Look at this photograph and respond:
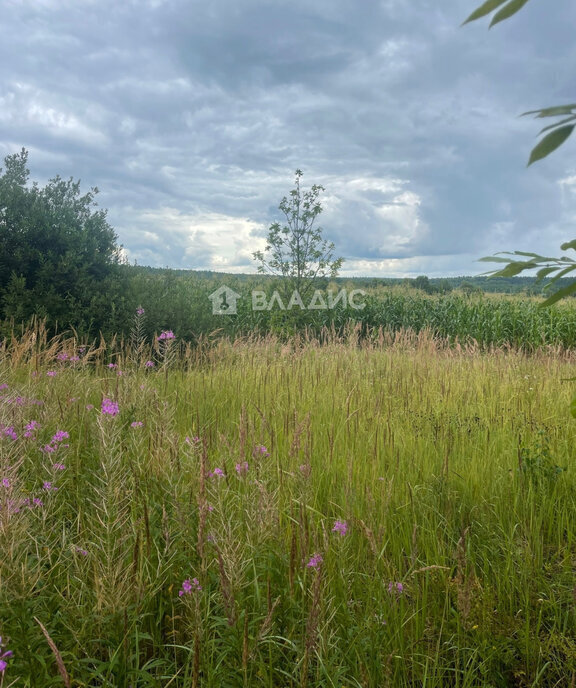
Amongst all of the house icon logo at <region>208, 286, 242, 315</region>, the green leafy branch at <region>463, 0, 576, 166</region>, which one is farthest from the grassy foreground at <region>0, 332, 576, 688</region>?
the house icon logo at <region>208, 286, 242, 315</region>

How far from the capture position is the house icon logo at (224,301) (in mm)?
12461

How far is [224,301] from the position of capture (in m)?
14.4

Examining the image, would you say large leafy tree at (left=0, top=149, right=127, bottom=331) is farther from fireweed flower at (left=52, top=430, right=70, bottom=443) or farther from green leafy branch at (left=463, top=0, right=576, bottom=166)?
green leafy branch at (left=463, top=0, right=576, bottom=166)

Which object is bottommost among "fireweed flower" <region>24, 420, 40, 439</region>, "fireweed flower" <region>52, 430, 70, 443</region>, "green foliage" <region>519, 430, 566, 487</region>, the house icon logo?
→ "green foliage" <region>519, 430, 566, 487</region>

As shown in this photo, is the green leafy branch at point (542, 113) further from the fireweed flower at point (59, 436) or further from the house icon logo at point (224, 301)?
the house icon logo at point (224, 301)

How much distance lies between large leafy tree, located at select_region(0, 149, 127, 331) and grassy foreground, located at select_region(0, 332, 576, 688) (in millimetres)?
3381

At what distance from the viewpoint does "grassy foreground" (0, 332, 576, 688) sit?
60.7 inches

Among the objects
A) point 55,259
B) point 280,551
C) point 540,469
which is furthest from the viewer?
point 55,259

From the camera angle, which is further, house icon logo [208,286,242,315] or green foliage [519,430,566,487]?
house icon logo [208,286,242,315]

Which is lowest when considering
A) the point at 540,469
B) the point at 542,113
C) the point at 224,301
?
the point at 540,469

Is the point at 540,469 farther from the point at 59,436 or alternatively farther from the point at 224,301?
the point at 224,301

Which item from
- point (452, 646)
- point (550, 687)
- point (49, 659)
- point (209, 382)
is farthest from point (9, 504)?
point (209, 382)

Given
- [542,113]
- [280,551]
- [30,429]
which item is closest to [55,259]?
[30,429]

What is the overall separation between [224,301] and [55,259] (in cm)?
648
